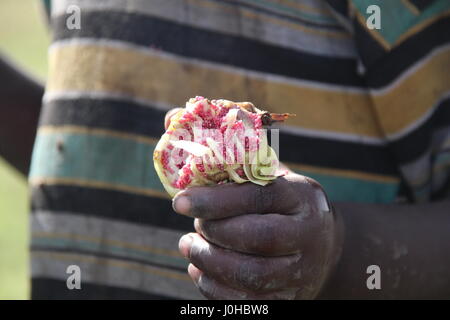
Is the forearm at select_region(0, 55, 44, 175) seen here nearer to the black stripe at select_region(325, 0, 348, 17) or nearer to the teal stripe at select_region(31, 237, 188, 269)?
the teal stripe at select_region(31, 237, 188, 269)

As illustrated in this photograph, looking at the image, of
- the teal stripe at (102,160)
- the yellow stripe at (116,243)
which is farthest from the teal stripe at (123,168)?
the yellow stripe at (116,243)

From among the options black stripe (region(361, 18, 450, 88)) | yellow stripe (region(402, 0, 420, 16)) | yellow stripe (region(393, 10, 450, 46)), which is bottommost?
black stripe (region(361, 18, 450, 88))

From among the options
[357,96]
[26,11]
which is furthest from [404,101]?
[26,11]

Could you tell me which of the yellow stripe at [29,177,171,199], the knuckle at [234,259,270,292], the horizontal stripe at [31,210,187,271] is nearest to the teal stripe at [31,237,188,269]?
the horizontal stripe at [31,210,187,271]

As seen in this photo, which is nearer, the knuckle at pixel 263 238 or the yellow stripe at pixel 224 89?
the knuckle at pixel 263 238

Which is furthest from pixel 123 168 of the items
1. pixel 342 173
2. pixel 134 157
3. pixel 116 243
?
pixel 342 173

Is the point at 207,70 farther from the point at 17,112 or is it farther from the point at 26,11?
the point at 26,11

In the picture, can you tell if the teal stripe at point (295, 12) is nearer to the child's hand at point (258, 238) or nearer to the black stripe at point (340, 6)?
the black stripe at point (340, 6)
